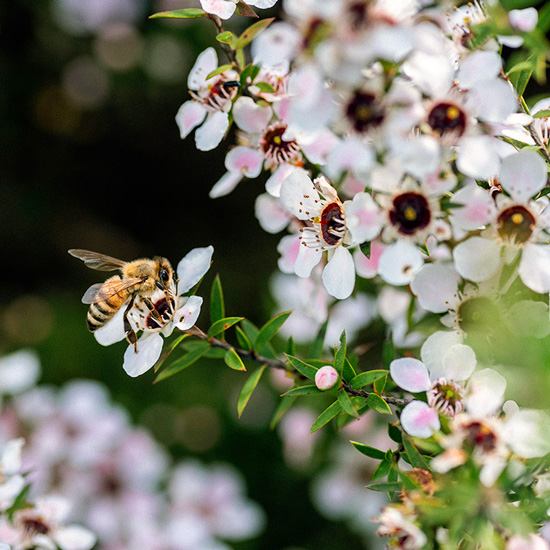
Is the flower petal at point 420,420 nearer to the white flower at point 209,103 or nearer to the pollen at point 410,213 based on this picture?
the pollen at point 410,213

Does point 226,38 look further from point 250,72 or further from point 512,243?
point 512,243

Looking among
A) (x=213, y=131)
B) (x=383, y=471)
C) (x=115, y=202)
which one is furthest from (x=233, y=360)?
(x=115, y=202)

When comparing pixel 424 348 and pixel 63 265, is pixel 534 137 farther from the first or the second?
pixel 63 265

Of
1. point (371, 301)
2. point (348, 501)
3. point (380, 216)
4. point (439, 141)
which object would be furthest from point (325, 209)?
point (348, 501)

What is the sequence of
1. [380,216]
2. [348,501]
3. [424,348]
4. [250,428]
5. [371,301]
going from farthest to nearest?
1. [250,428]
2. [348,501]
3. [371,301]
4. [424,348]
5. [380,216]

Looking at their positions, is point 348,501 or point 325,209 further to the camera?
point 348,501

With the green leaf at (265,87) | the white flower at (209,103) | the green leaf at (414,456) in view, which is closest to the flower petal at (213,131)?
the white flower at (209,103)

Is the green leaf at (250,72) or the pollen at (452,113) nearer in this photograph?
the pollen at (452,113)
